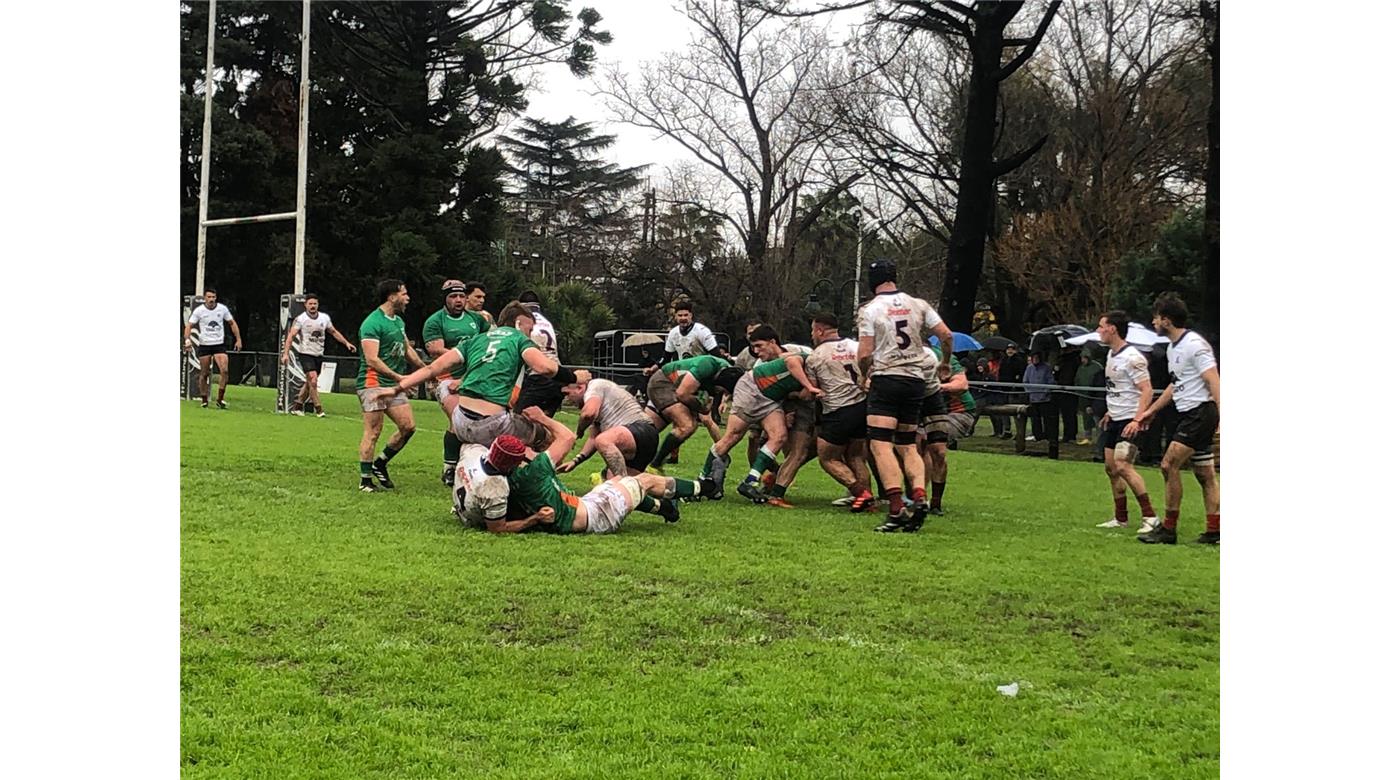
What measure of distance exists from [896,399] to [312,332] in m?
2.64

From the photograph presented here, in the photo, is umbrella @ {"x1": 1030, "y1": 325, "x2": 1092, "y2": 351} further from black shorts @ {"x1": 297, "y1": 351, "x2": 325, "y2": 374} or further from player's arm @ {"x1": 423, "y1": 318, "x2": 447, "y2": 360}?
black shorts @ {"x1": 297, "y1": 351, "x2": 325, "y2": 374}

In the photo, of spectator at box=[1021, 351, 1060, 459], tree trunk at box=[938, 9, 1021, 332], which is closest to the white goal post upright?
tree trunk at box=[938, 9, 1021, 332]

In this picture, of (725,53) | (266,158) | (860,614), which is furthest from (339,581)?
(725,53)

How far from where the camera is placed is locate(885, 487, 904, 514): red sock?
4.84m

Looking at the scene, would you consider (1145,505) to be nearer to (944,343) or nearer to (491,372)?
(944,343)

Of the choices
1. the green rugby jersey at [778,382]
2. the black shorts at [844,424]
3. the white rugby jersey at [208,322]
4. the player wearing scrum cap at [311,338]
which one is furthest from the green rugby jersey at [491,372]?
the black shorts at [844,424]

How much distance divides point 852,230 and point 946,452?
1.60 m

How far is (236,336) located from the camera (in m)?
3.94

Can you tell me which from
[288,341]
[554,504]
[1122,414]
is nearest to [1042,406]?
[1122,414]

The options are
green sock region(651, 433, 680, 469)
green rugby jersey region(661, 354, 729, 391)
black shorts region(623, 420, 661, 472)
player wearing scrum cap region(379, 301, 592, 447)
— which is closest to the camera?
green rugby jersey region(661, 354, 729, 391)

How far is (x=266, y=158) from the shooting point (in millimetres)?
3641

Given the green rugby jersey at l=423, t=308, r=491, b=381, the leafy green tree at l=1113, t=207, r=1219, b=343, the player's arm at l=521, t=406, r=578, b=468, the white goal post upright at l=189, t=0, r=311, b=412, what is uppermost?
the white goal post upright at l=189, t=0, r=311, b=412

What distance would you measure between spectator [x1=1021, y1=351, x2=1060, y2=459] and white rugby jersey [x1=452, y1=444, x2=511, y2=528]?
84.5 inches

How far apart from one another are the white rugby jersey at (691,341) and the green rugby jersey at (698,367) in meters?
0.03
